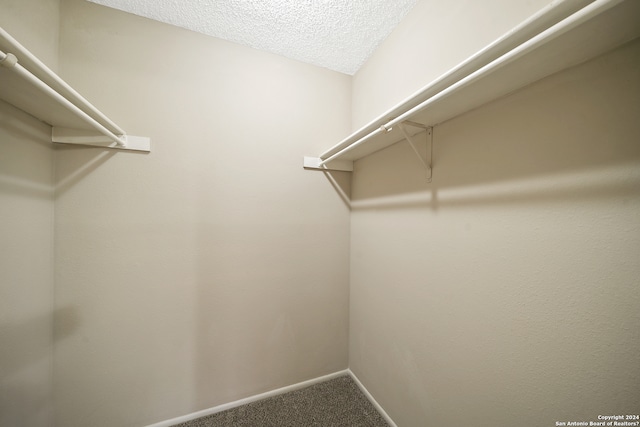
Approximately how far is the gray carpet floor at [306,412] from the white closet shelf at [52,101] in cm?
166

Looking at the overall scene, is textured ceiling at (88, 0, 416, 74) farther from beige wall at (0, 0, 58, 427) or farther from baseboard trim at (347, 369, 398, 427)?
baseboard trim at (347, 369, 398, 427)

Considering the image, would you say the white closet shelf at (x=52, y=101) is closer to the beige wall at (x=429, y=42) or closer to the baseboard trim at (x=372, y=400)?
the beige wall at (x=429, y=42)

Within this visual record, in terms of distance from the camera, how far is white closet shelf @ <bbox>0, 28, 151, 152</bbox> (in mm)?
563

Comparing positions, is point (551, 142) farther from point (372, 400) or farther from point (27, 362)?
point (27, 362)

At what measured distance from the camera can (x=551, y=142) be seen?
0.60 m

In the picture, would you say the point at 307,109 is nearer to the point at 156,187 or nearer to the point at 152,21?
the point at 152,21

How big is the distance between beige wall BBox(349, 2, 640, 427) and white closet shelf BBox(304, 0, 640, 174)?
0.05 meters

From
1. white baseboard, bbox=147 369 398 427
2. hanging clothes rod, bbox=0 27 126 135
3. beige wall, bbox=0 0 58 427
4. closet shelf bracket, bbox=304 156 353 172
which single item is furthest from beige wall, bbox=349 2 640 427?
beige wall, bbox=0 0 58 427

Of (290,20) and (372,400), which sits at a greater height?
(290,20)

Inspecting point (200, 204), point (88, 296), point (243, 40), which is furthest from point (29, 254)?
point (243, 40)

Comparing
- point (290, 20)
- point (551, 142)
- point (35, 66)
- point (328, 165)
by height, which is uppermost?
point (290, 20)

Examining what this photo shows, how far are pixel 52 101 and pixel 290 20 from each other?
1172mm

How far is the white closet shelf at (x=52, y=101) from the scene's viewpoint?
1.85 feet

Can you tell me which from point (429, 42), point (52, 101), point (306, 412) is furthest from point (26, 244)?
point (429, 42)
